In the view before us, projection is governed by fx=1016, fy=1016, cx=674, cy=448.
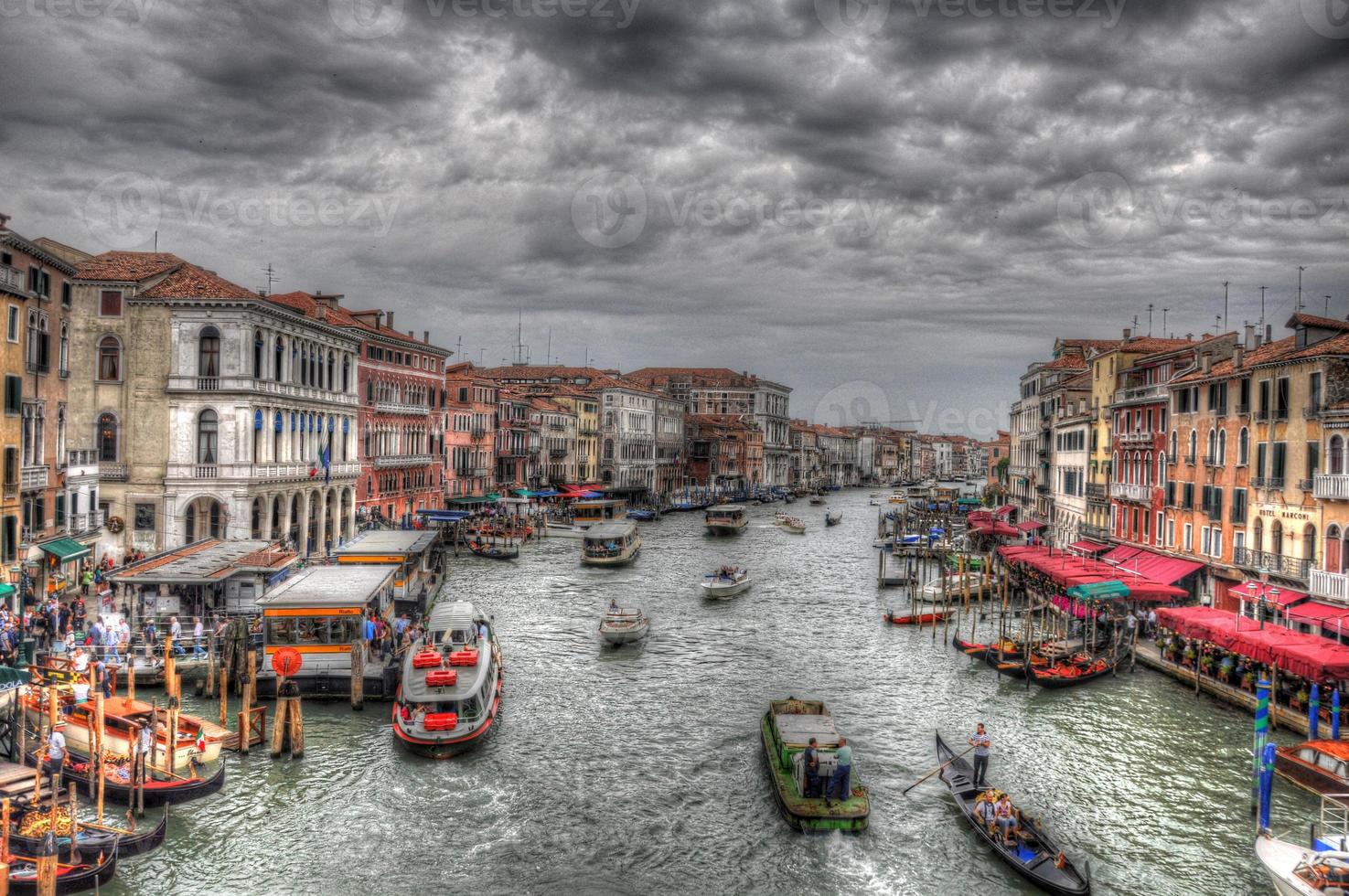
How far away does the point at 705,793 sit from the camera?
2016cm

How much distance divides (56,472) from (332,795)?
755 inches

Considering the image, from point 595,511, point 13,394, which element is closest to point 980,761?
point 13,394

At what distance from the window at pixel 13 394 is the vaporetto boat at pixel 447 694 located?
503 inches

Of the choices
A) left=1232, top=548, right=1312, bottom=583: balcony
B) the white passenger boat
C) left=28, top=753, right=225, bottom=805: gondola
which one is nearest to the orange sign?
left=28, top=753, right=225, bottom=805: gondola

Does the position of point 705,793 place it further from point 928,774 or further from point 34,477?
point 34,477

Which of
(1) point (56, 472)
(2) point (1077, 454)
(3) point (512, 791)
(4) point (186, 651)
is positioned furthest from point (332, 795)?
(2) point (1077, 454)

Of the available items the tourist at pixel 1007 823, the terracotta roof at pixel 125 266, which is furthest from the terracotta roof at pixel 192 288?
the tourist at pixel 1007 823

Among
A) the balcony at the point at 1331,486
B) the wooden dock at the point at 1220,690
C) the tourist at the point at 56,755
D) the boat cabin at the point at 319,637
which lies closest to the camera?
the tourist at the point at 56,755

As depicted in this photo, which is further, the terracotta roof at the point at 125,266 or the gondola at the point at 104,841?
the terracotta roof at the point at 125,266

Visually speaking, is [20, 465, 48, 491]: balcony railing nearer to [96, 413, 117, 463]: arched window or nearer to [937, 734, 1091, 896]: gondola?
[96, 413, 117, 463]: arched window

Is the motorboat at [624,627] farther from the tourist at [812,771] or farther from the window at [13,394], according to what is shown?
the window at [13,394]

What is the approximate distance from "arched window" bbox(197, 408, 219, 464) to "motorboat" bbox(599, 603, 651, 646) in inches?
691

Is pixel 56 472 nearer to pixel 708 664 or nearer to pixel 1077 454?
pixel 708 664

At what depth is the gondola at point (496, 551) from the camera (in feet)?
187
